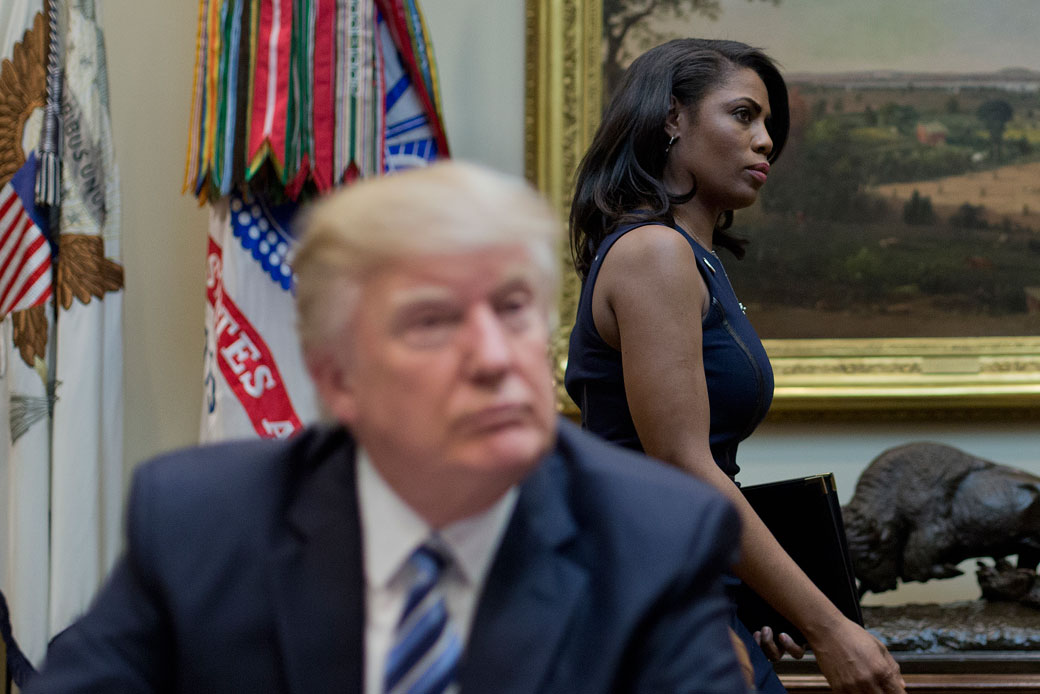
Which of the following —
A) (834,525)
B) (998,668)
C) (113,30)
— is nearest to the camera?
(834,525)

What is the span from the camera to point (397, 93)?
334 cm

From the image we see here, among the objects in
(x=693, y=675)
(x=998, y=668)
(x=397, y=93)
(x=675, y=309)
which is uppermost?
(x=397, y=93)

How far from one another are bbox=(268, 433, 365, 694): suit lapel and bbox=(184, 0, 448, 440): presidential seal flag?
2185 millimetres

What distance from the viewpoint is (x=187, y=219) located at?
12.6 feet

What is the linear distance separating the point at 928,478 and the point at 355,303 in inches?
111

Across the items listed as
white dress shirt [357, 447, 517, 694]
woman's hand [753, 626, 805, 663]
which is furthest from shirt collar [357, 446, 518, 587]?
woman's hand [753, 626, 805, 663]

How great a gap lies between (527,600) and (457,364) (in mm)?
243

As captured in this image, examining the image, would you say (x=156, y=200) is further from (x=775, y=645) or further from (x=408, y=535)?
(x=408, y=535)

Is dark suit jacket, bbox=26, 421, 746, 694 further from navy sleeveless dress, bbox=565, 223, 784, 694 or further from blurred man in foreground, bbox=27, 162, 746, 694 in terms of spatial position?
navy sleeveless dress, bbox=565, 223, 784, 694

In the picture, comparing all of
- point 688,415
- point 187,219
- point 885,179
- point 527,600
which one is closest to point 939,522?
point 885,179

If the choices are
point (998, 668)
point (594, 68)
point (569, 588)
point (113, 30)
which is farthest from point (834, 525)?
point (113, 30)

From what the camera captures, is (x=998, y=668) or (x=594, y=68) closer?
(x=998, y=668)

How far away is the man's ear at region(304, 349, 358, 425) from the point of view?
0.96 meters

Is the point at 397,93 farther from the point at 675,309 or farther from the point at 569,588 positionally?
the point at 569,588
